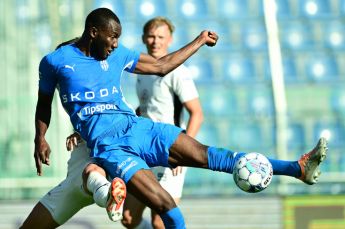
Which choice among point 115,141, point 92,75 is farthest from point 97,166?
point 92,75

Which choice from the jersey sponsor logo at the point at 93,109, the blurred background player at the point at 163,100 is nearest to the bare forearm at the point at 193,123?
the blurred background player at the point at 163,100

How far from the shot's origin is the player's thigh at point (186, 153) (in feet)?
20.4

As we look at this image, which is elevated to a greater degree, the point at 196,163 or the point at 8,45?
the point at 8,45

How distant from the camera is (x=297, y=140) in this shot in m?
10.6

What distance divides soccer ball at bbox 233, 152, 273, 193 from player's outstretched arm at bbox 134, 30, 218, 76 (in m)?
0.76

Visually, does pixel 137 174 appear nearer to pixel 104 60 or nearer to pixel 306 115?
pixel 104 60

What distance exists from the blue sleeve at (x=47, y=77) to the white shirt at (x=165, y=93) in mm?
1588

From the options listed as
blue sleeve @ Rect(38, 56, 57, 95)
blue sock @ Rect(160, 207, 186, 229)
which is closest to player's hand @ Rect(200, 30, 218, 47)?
blue sleeve @ Rect(38, 56, 57, 95)

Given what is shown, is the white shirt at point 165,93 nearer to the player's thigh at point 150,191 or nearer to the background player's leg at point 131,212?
the background player's leg at point 131,212

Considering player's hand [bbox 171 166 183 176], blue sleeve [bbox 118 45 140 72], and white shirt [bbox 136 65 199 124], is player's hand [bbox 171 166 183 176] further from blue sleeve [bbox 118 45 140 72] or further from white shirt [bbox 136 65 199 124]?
blue sleeve [bbox 118 45 140 72]

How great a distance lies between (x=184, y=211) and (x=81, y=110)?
4.01 metres

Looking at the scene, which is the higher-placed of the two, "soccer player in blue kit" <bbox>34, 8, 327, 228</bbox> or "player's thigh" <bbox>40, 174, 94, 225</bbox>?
"soccer player in blue kit" <bbox>34, 8, 327, 228</bbox>

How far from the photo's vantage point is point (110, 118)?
20.2 feet

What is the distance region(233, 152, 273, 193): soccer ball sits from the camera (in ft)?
20.0
